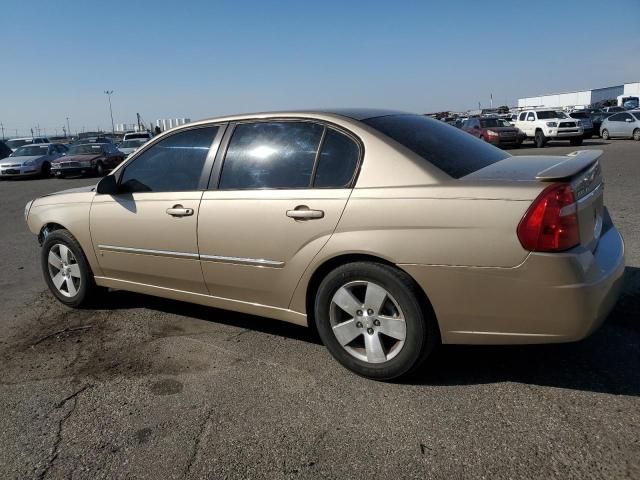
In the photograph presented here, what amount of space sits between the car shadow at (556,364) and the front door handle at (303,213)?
1153mm

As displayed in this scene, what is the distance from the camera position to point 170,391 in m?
3.35

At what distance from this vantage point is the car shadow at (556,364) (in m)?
3.17

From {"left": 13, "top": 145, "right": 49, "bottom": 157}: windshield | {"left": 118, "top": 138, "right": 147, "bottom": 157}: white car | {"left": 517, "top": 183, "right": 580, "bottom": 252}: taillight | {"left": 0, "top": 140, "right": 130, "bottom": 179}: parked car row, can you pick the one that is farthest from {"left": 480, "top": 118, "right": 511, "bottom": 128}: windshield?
{"left": 517, "top": 183, "right": 580, "bottom": 252}: taillight

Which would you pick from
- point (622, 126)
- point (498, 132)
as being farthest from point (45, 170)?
point (622, 126)

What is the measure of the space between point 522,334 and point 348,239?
1.09 metres

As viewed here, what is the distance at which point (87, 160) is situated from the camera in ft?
70.9

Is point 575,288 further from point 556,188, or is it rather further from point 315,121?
point 315,121

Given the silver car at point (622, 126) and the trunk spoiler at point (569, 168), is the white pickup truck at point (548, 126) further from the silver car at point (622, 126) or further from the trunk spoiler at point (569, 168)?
the trunk spoiler at point (569, 168)

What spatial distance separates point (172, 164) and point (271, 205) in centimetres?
120

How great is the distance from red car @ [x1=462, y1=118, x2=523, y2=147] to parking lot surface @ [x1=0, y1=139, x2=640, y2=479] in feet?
72.7

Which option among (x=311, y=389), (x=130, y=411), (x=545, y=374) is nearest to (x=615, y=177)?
(x=545, y=374)

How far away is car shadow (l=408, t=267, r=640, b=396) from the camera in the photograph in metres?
3.17

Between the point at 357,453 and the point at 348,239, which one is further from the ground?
the point at 348,239

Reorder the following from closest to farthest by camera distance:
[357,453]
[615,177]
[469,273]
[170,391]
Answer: [357,453] → [469,273] → [170,391] → [615,177]
